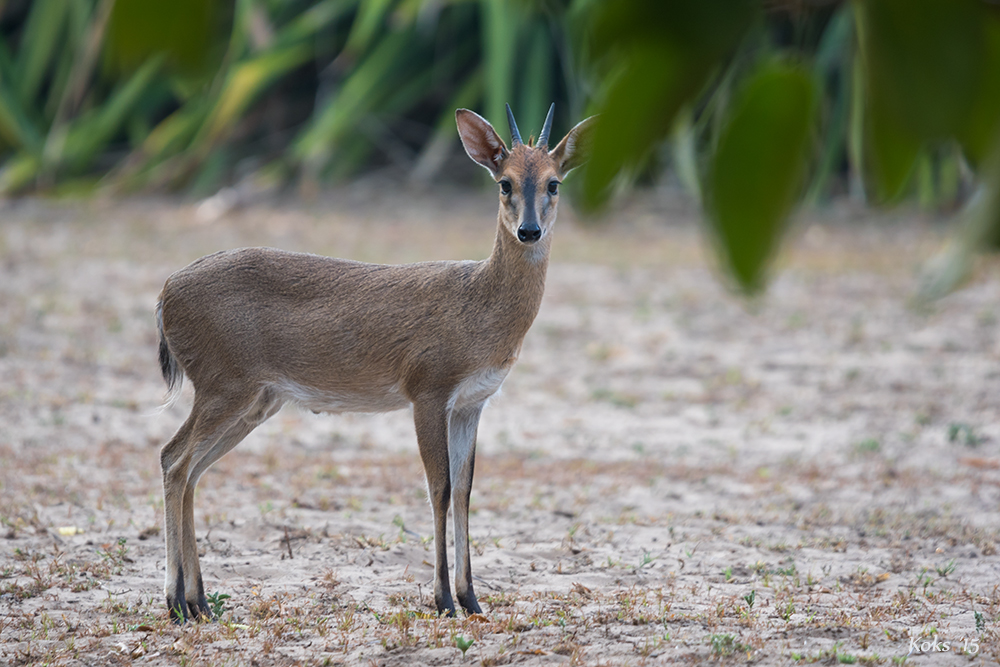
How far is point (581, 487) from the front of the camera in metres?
5.68

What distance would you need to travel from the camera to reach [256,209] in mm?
13164

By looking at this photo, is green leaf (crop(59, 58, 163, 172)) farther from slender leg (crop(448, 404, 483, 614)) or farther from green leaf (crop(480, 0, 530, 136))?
slender leg (crop(448, 404, 483, 614))

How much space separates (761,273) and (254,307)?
11.0 ft

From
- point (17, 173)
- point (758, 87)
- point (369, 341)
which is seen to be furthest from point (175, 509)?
point (17, 173)

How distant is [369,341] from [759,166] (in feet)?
10.7

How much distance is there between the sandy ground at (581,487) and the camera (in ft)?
11.5

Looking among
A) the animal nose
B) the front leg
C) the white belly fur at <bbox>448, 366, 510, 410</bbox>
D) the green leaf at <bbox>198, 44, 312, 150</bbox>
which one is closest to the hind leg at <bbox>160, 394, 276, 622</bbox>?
the front leg

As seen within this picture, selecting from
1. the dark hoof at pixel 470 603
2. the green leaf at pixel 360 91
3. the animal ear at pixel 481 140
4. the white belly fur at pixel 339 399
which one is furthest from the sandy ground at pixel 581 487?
the green leaf at pixel 360 91

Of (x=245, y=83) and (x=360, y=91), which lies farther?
(x=360, y=91)

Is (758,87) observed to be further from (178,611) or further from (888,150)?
(178,611)

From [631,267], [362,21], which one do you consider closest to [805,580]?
[631,267]

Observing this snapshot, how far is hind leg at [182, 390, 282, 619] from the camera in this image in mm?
3723

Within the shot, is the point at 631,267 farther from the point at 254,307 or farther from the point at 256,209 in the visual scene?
the point at 254,307

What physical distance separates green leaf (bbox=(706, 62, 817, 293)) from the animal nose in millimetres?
3005
